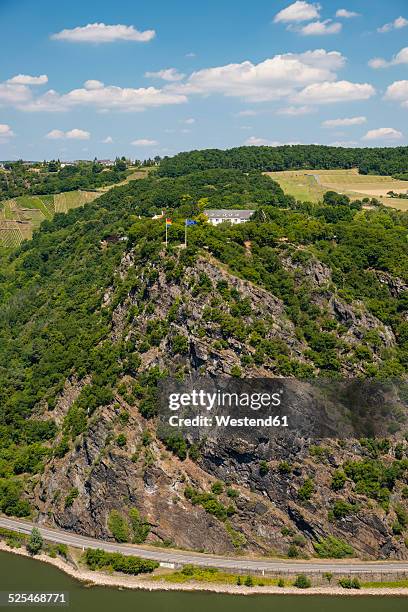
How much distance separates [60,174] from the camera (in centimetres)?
14288

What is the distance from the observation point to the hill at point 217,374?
54344mm

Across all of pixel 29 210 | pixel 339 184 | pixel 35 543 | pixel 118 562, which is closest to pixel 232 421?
pixel 118 562

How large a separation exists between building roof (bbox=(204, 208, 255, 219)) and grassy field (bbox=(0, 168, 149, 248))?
46.6 meters

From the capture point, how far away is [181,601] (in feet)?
156

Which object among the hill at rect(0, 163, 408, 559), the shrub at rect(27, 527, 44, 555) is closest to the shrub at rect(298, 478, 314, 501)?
the hill at rect(0, 163, 408, 559)

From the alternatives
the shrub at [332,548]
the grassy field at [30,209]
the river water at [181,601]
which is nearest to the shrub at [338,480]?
Answer: the shrub at [332,548]

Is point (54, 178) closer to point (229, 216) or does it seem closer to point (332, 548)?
point (229, 216)

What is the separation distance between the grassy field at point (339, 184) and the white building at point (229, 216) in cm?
1805

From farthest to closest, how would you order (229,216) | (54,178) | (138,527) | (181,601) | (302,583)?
(54,178), (229,216), (138,527), (302,583), (181,601)

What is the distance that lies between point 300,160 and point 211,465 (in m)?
76.1

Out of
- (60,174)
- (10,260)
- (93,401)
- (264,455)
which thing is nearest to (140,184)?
(10,260)

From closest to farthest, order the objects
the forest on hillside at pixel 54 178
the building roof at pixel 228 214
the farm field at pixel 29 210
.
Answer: the building roof at pixel 228 214
the farm field at pixel 29 210
the forest on hillside at pixel 54 178

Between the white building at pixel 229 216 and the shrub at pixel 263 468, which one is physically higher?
the white building at pixel 229 216

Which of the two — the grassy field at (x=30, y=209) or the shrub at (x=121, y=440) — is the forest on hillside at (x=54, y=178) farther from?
the shrub at (x=121, y=440)
